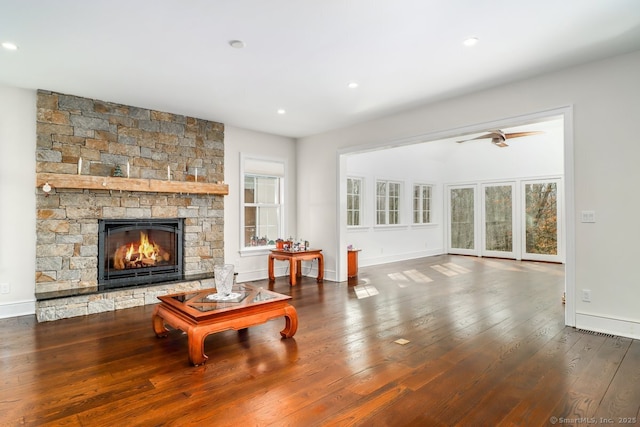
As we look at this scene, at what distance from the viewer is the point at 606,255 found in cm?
355

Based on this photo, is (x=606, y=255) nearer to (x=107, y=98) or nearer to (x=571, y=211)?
(x=571, y=211)

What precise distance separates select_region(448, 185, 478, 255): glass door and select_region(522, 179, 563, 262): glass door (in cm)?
132

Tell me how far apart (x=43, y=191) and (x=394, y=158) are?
719 centimetres

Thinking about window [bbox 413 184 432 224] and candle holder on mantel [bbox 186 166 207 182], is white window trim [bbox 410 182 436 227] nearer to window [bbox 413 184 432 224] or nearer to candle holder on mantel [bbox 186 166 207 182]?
window [bbox 413 184 432 224]

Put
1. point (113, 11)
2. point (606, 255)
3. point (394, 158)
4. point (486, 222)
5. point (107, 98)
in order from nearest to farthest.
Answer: point (113, 11) → point (606, 255) → point (107, 98) → point (394, 158) → point (486, 222)

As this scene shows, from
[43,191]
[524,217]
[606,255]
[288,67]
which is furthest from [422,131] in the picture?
[524,217]

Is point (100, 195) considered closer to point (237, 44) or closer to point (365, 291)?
point (237, 44)

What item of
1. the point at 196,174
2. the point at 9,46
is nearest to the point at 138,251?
the point at 196,174

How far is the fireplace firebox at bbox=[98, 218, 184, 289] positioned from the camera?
4.79 metres

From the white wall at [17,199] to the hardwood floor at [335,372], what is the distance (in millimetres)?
372

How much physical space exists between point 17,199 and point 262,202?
3.53 m

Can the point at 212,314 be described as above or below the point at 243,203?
below

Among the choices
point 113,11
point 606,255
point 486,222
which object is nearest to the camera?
point 113,11

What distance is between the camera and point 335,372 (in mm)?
2658
